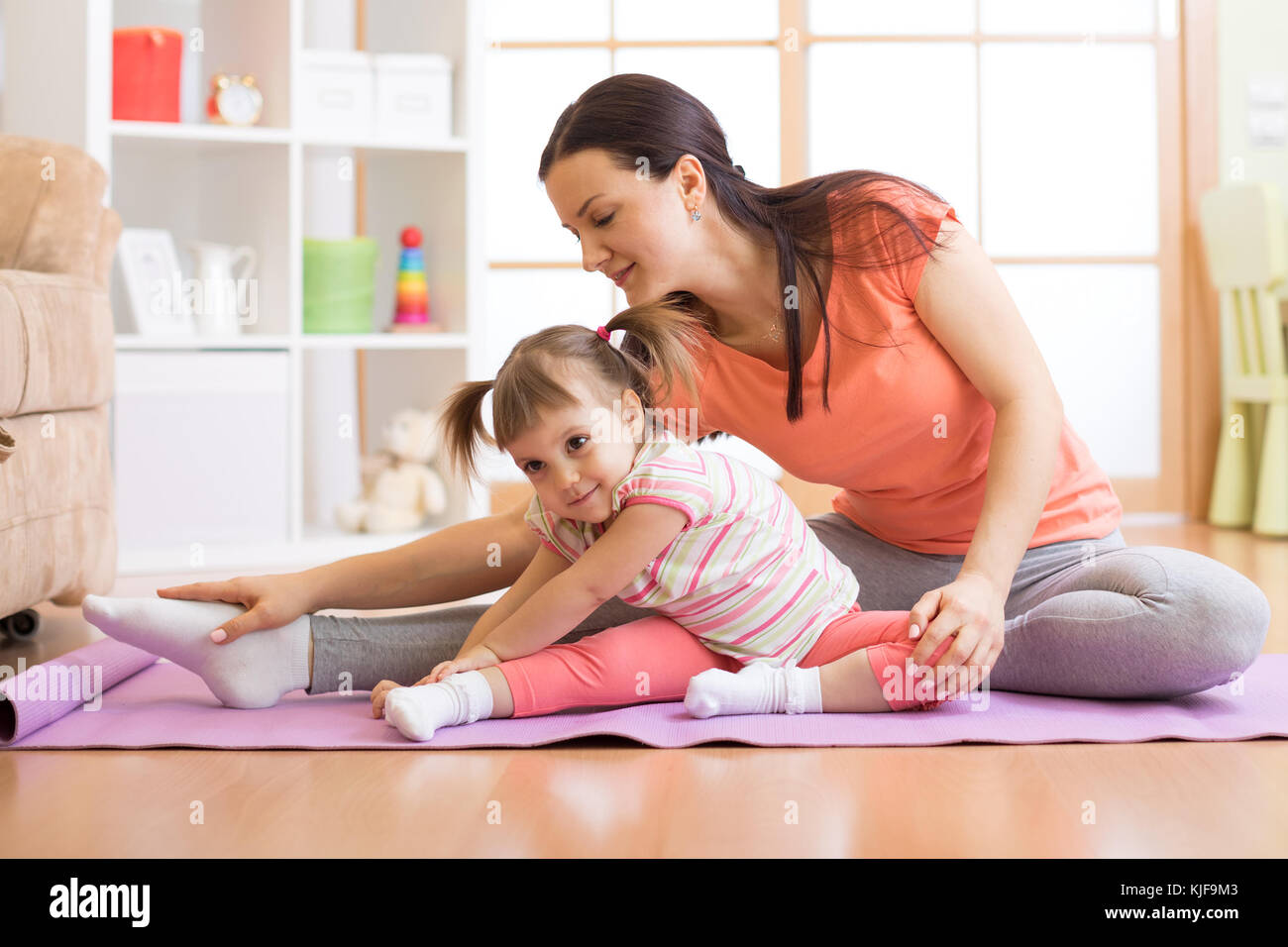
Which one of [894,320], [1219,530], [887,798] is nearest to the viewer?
[887,798]

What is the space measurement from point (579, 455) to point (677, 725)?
249 mm

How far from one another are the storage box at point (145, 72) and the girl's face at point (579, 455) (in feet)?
5.63

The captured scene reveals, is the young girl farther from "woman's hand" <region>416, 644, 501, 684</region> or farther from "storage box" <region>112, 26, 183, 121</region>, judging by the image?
"storage box" <region>112, 26, 183, 121</region>

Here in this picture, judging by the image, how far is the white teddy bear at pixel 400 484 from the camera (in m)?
2.66

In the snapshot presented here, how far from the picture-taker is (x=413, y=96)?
106 inches

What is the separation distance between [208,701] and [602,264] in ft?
1.86

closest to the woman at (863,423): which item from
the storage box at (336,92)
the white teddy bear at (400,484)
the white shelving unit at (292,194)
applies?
the white shelving unit at (292,194)

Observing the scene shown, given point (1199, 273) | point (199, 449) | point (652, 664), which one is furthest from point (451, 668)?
point (1199, 273)

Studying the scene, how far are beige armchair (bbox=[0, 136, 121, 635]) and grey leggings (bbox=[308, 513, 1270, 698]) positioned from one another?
19.6 inches

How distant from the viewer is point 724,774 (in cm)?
97

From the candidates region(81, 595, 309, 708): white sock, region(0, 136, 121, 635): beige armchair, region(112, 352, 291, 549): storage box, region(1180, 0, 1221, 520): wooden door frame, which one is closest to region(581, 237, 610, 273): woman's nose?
region(81, 595, 309, 708): white sock

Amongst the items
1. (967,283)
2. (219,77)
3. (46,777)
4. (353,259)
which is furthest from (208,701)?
(219,77)
